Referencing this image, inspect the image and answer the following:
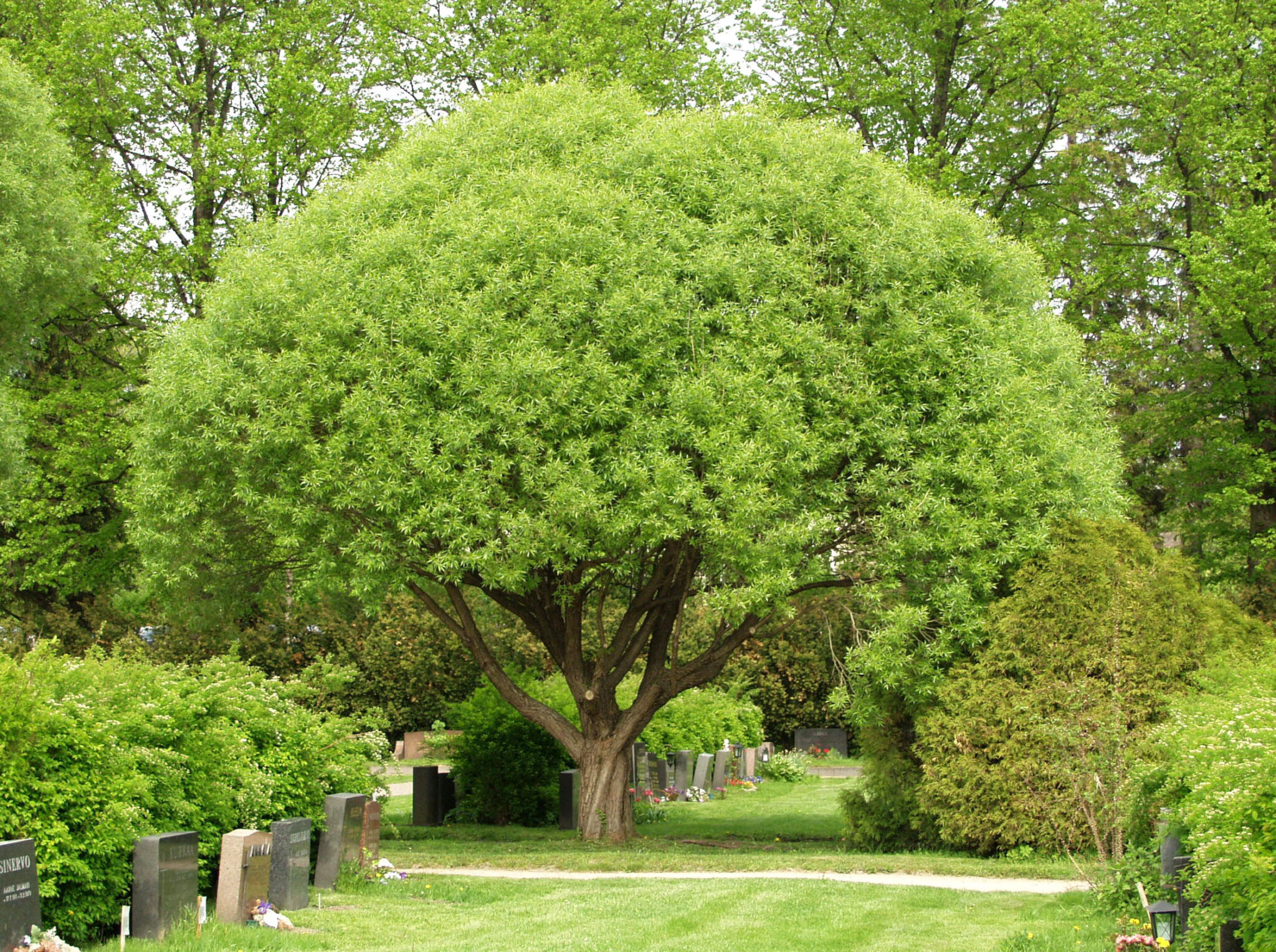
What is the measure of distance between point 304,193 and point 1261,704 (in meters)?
23.5

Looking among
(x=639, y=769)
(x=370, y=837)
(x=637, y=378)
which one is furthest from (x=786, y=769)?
(x=370, y=837)

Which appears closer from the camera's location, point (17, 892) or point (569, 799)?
point (17, 892)

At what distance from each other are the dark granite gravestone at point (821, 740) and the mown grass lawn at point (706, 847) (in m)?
8.56

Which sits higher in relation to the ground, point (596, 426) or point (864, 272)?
point (864, 272)

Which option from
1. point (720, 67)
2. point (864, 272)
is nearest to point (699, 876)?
point (864, 272)

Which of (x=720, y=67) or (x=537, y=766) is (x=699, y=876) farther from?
(x=720, y=67)

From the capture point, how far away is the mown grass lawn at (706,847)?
13836 millimetres

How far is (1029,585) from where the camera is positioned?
14977 mm

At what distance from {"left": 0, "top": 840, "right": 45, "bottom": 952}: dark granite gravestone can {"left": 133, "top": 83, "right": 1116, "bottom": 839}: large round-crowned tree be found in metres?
6.64

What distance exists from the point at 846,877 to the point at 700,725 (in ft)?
46.7

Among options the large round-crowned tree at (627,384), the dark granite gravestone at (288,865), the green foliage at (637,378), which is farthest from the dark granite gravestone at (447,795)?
the dark granite gravestone at (288,865)

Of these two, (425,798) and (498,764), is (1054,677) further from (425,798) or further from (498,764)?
(425,798)

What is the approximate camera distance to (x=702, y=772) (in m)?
24.8

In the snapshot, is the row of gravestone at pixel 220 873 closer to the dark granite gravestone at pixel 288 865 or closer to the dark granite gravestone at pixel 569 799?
the dark granite gravestone at pixel 288 865
